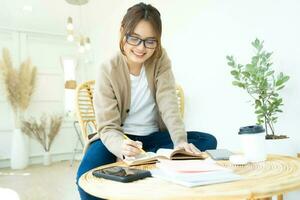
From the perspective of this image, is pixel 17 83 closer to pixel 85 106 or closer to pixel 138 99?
pixel 85 106

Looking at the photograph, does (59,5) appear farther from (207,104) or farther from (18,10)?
(207,104)

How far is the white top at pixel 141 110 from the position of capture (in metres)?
1.36

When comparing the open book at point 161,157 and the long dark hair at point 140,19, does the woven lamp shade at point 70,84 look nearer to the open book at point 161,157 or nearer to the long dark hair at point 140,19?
the long dark hair at point 140,19

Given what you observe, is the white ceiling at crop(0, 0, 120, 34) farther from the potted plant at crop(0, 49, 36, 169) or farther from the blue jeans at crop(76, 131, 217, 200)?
the blue jeans at crop(76, 131, 217, 200)

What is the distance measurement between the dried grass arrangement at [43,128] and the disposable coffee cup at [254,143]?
11.8ft

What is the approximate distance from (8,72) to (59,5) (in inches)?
42.5

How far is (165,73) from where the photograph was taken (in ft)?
4.66

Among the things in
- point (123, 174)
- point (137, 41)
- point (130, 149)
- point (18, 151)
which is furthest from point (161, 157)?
point (18, 151)

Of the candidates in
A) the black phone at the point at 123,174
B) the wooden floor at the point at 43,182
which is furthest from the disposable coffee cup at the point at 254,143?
the wooden floor at the point at 43,182

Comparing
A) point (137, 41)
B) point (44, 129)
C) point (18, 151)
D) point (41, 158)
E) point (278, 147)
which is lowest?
point (41, 158)

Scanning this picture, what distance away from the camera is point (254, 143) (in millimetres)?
887

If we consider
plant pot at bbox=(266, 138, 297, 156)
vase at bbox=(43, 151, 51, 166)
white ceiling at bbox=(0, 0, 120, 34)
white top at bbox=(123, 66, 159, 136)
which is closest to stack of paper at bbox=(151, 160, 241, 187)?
white top at bbox=(123, 66, 159, 136)

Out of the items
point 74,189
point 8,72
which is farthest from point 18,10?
point 74,189

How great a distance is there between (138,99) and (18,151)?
2.90 meters
